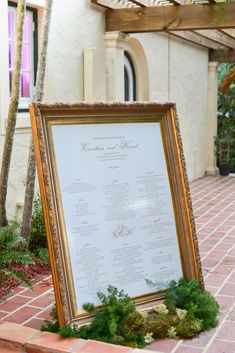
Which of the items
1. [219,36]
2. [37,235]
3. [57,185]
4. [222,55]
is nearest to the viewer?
[57,185]

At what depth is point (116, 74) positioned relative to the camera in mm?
8234

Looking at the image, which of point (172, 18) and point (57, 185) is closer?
point (57, 185)

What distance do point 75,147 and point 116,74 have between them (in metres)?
4.69

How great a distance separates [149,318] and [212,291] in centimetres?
106

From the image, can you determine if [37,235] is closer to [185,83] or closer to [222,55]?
[185,83]

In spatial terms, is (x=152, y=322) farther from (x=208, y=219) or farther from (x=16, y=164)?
(x=208, y=219)

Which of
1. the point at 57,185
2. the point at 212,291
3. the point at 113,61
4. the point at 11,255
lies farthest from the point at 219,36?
the point at 57,185

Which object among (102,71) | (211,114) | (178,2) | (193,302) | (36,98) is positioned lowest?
(193,302)

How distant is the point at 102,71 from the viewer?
316 inches

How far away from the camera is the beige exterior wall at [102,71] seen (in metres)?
6.36

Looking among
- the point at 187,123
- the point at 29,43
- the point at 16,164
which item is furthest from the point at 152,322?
the point at 187,123

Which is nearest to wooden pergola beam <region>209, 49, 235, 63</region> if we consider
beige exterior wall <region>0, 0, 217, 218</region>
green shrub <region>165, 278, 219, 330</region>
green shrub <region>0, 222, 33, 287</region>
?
beige exterior wall <region>0, 0, 217, 218</region>

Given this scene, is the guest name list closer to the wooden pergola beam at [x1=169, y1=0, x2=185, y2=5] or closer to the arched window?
the wooden pergola beam at [x1=169, y1=0, x2=185, y2=5]

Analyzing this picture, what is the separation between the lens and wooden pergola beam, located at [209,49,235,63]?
41.3 ft
